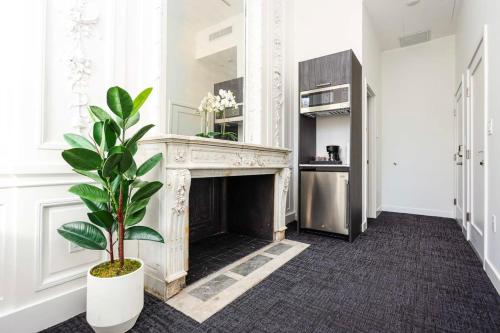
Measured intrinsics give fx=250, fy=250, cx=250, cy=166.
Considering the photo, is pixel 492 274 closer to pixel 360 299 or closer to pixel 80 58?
pixel 360 299

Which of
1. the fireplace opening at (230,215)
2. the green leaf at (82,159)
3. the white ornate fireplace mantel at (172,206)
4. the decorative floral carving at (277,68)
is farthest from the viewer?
the decorative floral carving at (277,68)

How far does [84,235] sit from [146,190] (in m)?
0.40

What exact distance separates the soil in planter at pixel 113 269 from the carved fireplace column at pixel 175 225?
240 millimetres

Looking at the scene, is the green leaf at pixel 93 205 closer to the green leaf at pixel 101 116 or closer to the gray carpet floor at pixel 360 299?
the green leaf at pixel 101 116

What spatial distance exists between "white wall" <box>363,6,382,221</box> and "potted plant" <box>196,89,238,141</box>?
80.2 inches

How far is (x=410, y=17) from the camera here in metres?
3.92

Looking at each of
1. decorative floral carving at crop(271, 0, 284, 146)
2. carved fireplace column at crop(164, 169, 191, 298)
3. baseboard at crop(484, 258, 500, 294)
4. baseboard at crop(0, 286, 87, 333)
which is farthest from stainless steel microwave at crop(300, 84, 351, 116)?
baseboard at crop(0, 286, 87, 333)

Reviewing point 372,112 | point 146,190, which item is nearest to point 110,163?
point 146,190

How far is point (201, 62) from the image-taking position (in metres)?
2.57

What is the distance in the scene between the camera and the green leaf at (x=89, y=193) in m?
1.35

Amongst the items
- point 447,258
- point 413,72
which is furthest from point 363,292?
point 413,72

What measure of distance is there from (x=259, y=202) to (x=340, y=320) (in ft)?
5.63

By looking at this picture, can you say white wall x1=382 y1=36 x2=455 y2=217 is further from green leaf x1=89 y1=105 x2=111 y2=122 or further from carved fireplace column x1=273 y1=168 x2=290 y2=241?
green leaf x1=89 y1=105 x2=111 y2=122

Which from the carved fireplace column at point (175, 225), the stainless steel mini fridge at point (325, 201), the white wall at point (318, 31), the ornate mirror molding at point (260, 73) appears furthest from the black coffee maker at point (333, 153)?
the carved fireplace column at point (175, 225)
